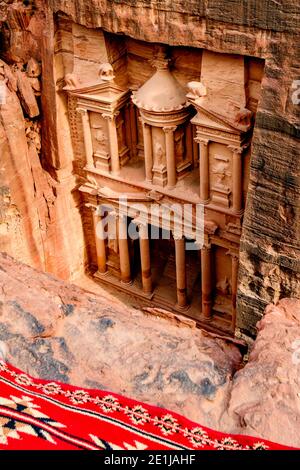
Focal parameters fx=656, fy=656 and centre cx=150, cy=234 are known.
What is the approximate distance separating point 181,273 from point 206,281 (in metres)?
0.71

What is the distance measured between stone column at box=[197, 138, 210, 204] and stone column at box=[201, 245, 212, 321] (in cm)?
128

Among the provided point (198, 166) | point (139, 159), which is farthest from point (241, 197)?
point (139, 159)

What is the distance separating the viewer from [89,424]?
5.50 metres

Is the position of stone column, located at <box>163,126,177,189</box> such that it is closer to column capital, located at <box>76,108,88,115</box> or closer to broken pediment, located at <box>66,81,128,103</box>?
broken pediment, located at <box>66,81,128,103</box>

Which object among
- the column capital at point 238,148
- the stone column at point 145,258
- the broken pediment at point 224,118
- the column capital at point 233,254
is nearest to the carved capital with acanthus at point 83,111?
the stone column at point 145,258

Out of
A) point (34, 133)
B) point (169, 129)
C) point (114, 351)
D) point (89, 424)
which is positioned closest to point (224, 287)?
point (169, 129)

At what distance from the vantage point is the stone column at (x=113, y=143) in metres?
16.0

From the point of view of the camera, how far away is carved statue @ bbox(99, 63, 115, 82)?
49.7 ft

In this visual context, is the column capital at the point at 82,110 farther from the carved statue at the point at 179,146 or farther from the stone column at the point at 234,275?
the stone column at the point at 234,275

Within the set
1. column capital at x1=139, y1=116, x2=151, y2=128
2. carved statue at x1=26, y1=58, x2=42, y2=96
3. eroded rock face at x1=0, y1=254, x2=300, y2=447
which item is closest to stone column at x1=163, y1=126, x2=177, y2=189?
column capital at x1=139, y1=116, x2=151, y2=128

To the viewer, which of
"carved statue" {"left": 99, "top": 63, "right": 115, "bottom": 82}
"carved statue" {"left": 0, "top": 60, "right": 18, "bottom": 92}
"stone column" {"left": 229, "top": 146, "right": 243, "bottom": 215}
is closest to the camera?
"stone column" {"left": 229, "top": 146, "right": 243, "bottom": 215}

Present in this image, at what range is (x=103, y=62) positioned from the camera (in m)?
15.5

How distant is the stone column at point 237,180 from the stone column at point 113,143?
3.42m
